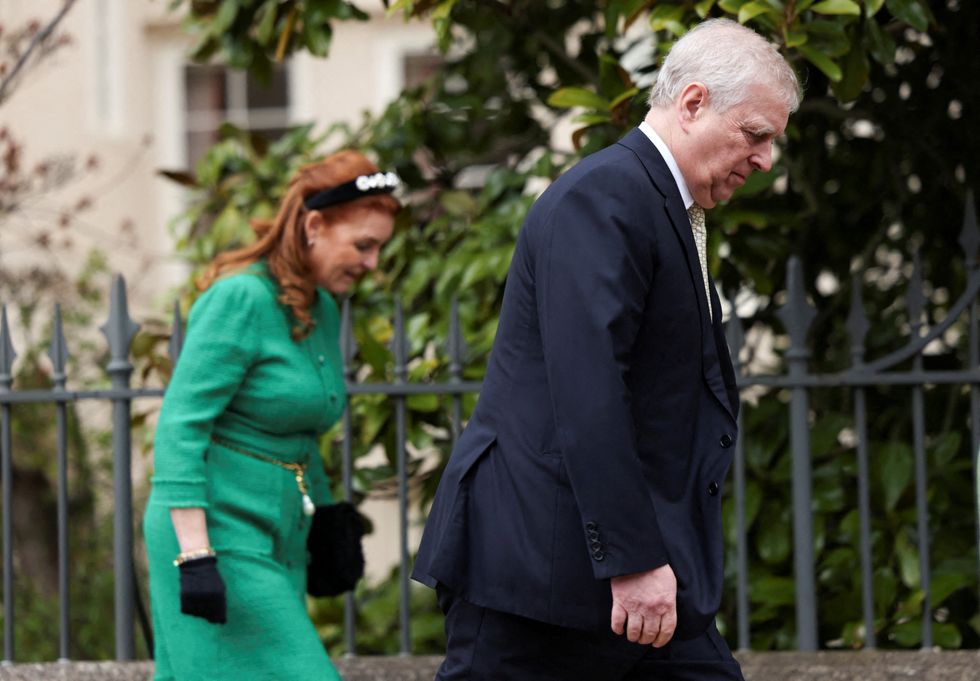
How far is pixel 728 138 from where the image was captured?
2529 mm

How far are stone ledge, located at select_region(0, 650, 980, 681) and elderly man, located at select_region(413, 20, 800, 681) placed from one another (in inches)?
67.0

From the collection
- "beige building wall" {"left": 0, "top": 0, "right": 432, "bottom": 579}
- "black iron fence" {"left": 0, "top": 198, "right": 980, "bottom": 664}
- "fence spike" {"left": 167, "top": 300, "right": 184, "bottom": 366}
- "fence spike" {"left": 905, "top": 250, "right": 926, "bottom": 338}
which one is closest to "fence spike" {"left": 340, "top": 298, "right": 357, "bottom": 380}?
"black iron fence" {"left": 0, "top": 198, "right": 980, "bottom": 664}

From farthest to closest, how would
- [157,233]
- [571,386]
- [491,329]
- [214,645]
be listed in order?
[157,233] < [491,329] < [214,645] < [571,386]

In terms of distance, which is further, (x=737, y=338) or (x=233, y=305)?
(x=737, y=338)

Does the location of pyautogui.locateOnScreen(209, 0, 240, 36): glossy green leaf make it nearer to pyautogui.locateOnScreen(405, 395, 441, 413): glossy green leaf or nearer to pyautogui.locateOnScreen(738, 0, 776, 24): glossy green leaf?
pyautogui.locateOnScreen(405, 395, 441, 413): glossy green leaf

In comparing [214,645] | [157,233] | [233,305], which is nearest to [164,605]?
[214,645]

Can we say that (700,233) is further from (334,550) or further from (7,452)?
(7,452)

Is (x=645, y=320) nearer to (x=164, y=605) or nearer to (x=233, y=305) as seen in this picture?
(x=233, y=305)

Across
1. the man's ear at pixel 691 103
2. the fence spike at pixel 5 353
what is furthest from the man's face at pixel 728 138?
the fence spike at pixel 5 353

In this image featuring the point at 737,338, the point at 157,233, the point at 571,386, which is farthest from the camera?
the point at 157,233

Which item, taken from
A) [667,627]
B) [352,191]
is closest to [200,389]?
[352,191]

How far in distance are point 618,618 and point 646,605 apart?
51 millimetres

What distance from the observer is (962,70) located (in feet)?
17.2

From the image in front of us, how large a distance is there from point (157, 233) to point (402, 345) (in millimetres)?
7440
